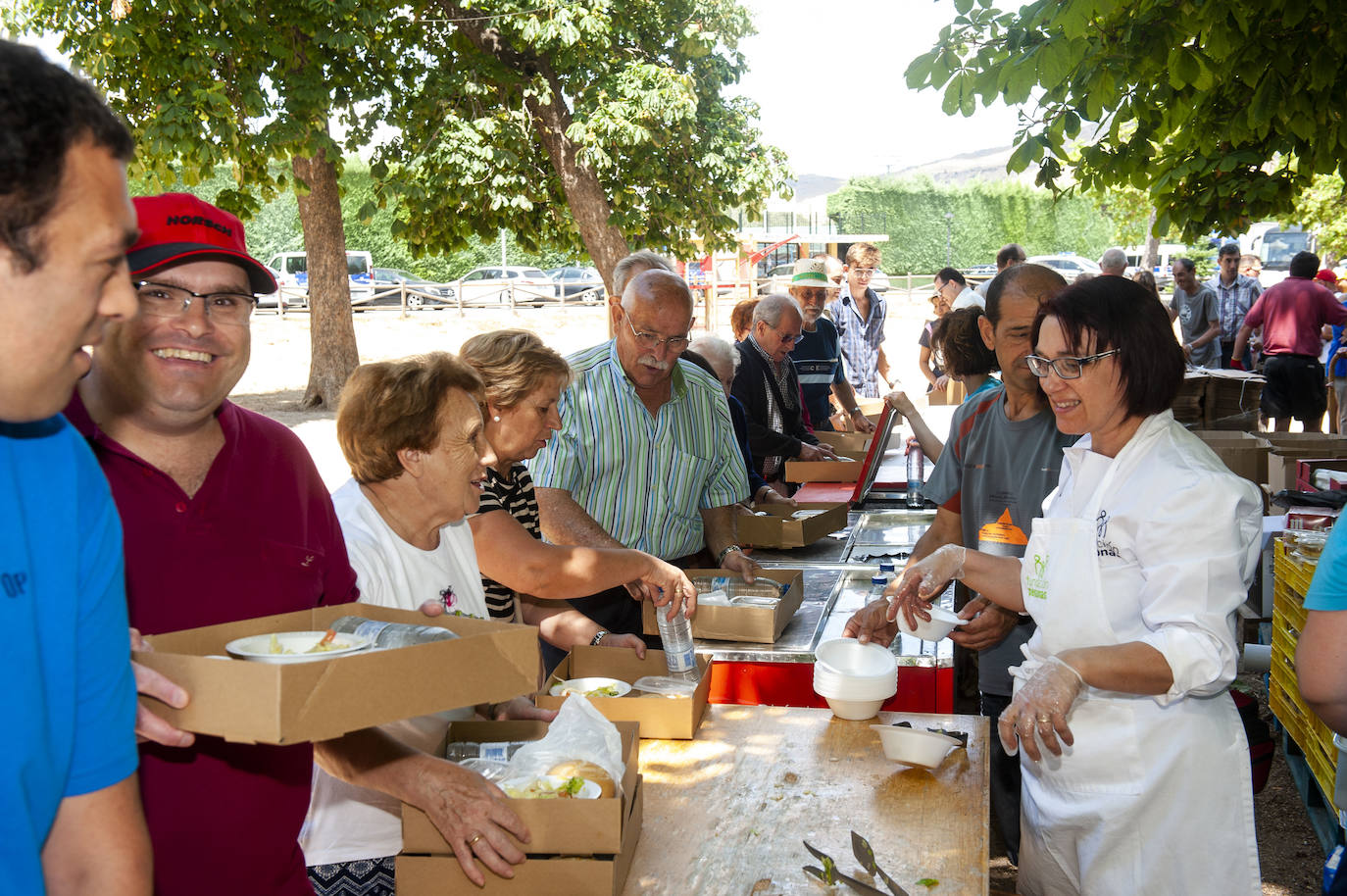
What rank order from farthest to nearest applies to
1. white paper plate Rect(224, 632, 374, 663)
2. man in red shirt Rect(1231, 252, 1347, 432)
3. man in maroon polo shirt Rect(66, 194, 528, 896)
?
man in red shirt Rect(1231, 252, 1347, 432), man in maroon polo shirt Rect(66, 194, 528, 896), white paper plate Rect(224, 632, 374, 663)

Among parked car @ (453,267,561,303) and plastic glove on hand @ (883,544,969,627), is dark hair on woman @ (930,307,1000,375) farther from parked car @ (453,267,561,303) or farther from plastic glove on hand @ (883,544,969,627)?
parked car @ (453,267,561,303)

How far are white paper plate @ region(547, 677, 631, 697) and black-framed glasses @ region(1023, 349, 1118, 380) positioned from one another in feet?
3.81

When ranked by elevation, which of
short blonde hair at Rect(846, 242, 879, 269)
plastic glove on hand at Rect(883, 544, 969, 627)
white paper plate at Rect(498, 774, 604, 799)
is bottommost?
white paper plate at Rect(498, 774, 604, 799)

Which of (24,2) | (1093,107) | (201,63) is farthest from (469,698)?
(24,2)

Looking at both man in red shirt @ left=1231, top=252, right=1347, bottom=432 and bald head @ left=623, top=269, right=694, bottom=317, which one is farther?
man in red shirt @ left=1231, top=252, right=1347, bottom=432

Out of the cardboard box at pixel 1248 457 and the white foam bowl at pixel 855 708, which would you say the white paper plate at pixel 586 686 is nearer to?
the white foam bowl at pixel 855 708

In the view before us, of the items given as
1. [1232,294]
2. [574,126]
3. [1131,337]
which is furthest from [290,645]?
[1232,294]

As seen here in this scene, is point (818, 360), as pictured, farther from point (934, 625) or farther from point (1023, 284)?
point (934, 625)

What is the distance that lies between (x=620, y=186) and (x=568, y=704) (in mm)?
9183

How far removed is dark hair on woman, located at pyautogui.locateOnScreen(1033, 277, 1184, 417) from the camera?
2189mm

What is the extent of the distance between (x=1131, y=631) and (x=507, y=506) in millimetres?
1548

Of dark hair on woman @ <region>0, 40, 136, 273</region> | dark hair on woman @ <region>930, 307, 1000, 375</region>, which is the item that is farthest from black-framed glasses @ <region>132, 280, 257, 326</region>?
dark hair on woman @ <region>930, 307, 1000, 375</region>

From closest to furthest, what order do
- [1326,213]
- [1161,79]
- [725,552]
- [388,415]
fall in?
[388,415]
[725,552]
[1161,79]
[1326,213]

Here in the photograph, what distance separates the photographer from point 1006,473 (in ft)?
10.1
